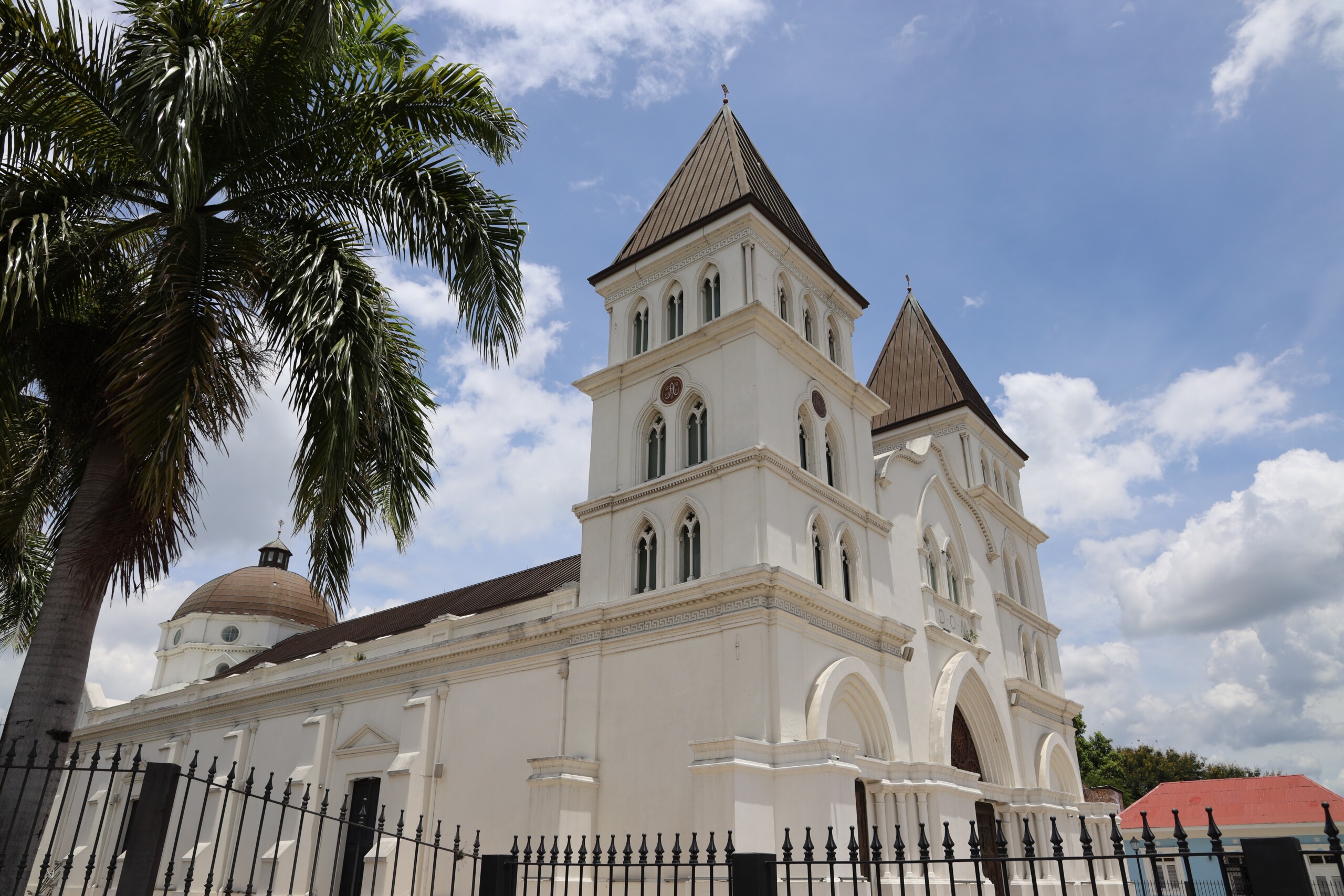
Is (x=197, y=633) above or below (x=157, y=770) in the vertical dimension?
above

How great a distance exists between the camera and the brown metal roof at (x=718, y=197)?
20.6 metres

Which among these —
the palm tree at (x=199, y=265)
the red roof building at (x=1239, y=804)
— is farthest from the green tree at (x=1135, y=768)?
the palm tree at (x=199, y=265)

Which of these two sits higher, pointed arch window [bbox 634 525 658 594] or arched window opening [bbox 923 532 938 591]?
arched window opening [bbox 923 532 938 591]

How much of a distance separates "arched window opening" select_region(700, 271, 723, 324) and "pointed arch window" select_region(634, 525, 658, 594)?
4.75 meters

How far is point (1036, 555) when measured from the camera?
28.7m

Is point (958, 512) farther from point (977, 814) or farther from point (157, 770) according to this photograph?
point (157, 770)

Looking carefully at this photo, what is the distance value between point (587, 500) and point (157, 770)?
544 inches

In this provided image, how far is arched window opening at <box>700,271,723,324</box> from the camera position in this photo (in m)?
19.9

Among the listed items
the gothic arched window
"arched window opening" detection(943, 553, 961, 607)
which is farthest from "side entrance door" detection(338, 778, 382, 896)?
"arched window opening" detection(943, 553, 961, 607)

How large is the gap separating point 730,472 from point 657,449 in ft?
8.52

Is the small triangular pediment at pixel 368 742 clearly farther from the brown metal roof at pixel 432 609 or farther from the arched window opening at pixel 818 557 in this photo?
the arched window opening at pixel 818 557

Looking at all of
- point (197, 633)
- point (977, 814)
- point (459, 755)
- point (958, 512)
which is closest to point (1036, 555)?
point (958, 512)

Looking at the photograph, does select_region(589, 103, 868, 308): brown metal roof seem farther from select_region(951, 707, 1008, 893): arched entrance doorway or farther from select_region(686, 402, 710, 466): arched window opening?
select_region(951, 707, 1008, 893): arched entrance doorway

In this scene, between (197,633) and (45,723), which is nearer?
(45,723)
